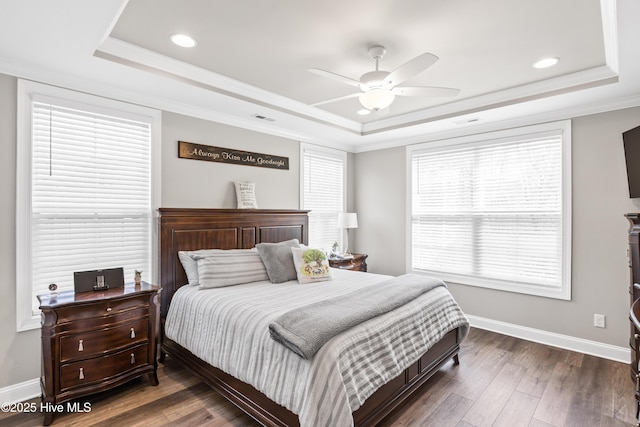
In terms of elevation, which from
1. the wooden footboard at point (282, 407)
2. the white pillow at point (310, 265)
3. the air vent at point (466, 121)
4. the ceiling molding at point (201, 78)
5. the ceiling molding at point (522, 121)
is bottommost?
the wooden footboard at point (282, 407)

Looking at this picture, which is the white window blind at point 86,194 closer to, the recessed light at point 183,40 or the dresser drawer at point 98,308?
the dresser drawer at point 98,308

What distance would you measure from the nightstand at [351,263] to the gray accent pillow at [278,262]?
3.71 ft

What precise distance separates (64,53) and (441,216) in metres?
4.28

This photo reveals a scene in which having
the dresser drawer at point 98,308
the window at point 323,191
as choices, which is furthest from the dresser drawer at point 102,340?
the window at point 323,191

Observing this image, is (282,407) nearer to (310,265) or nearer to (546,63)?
(310,265)

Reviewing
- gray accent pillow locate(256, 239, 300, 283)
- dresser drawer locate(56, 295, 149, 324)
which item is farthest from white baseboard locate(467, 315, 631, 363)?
dresser drawer locate(56, 295, 149, 324)

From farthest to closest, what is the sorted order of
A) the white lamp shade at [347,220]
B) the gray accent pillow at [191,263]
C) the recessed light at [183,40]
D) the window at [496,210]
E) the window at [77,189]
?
the white lamp shade at [347,220]
the window at [496,210]
the gray accent pillow at [191,263]
the window at [77,189]
the recessed light at [183,40]

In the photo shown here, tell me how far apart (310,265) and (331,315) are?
1.23 meters

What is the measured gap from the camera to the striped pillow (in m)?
2.96

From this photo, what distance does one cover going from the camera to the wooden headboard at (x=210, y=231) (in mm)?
3217

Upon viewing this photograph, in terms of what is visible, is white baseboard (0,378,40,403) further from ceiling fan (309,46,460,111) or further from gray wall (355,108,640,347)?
gray wall (355,108,640,347)

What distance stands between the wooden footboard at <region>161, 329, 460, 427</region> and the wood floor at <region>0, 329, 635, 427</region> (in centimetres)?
14

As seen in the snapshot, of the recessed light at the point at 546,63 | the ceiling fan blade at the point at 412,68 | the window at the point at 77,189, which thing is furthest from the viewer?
the recessed light at the point at 546,63

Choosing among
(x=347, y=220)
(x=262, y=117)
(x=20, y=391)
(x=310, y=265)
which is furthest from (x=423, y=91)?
(x=20, y=391)
